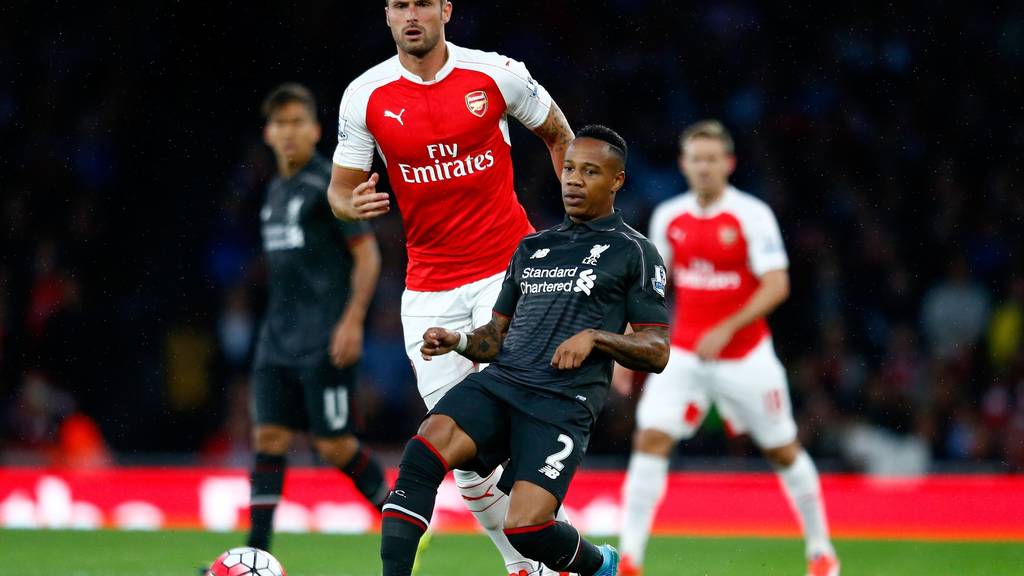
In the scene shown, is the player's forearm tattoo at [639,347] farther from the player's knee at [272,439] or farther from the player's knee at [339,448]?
the player's knee at [272,439]

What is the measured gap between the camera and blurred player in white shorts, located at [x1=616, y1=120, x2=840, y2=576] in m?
7.54

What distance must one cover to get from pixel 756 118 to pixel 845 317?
279 centimetres

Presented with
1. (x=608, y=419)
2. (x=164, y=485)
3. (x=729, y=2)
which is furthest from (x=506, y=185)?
(x=729, y=2)

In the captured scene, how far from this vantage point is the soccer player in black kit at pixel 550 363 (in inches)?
185

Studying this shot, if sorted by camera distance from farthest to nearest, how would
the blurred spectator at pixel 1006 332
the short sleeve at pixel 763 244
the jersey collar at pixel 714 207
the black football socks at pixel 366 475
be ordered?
the blurred spectator at pixel 1006 332, the jersey collar at pixel 714 207, the short sleeve at pixel 763 244, the black football socks at pixel 366 475

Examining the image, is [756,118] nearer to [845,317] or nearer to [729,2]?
[729,2]

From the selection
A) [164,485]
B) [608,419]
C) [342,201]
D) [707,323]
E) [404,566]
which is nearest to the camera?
[404,566]

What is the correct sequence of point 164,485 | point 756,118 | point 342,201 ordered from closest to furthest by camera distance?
point 342,201 → point 164,485 → point 756,118

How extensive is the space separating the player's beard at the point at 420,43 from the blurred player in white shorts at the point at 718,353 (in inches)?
110

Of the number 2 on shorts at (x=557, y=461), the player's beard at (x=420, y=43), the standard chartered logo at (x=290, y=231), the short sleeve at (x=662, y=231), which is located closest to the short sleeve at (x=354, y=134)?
the player's beard at (x=420, y=43)

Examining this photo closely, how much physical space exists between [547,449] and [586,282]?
0.62 metres

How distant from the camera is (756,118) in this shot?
15.0 metres

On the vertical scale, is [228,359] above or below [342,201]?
below

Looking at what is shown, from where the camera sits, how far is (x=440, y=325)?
5.50 meters
